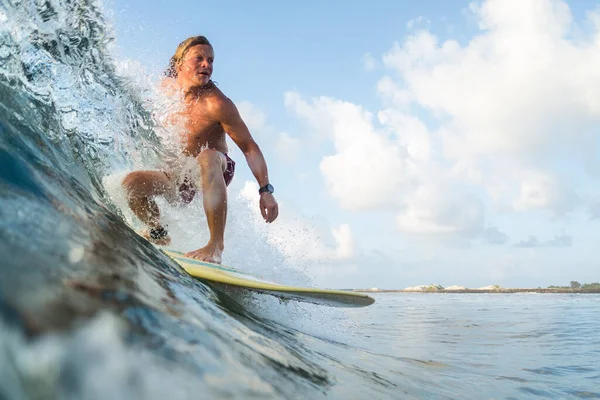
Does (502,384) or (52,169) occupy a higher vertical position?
(52,169)

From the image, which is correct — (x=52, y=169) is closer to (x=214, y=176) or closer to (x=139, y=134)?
(x=214, y=176)

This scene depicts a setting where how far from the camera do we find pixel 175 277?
4.24ft

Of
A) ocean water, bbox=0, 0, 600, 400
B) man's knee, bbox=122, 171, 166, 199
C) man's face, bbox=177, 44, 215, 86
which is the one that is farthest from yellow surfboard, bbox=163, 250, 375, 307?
man's face, bbox=177, 44, 215, 86

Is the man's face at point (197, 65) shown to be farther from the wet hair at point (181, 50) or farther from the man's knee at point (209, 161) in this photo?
the man's knee at point (209, 161)

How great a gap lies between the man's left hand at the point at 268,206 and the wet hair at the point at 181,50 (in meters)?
1.43

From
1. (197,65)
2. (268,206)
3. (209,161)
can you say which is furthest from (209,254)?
(197,65)

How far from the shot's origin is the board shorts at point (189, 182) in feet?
13.5

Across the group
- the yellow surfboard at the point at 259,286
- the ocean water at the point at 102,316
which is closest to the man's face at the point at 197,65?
the ocean water at the point at 102,316

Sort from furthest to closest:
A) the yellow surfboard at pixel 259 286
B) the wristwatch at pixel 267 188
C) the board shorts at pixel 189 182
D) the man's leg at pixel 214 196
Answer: the board shorts at pixel 189 182
the wristwatch at pixel 267 188
the man's leg at pixel 214 196
the yellow surfboard at pixel 259 286

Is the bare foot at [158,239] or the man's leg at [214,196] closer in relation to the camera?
the man's leg at [214,196]

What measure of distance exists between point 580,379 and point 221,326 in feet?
7.13

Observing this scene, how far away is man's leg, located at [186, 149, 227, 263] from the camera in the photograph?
3432 mm

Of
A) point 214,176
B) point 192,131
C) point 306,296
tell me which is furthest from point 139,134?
point 306,296

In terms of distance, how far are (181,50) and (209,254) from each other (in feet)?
6.76
